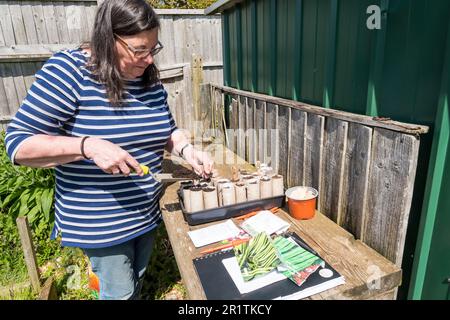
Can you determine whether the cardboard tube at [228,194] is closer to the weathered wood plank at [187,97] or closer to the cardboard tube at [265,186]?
the cardboard tube at [265,186]

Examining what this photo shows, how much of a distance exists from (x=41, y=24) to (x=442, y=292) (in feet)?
19.3

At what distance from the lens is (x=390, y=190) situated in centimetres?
157

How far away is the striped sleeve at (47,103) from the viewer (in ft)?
4.73

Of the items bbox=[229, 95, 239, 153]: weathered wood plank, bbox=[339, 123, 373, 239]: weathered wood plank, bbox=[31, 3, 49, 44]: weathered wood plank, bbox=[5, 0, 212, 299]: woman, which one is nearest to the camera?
bbox=[5, 0, 212, 299]: woman

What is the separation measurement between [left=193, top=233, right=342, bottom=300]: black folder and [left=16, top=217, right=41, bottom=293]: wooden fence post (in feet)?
6.79

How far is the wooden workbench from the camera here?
145 centimetres

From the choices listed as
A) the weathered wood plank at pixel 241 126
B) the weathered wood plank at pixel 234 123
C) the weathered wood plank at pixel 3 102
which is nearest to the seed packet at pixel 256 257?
the weathered wood plank at pixel 241 126

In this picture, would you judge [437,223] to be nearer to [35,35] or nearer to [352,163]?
[352,163]

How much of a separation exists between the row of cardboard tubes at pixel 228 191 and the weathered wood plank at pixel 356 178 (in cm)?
45

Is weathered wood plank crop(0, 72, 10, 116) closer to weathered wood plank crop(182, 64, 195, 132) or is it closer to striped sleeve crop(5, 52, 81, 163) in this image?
weathered wood plank crop(182, 64, 195, 132)

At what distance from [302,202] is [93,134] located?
4.28 feet

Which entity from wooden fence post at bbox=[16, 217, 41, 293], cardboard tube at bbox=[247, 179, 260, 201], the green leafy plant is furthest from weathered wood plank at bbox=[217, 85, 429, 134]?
the green leafy plant

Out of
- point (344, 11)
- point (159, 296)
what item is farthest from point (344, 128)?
point (159, 296)
